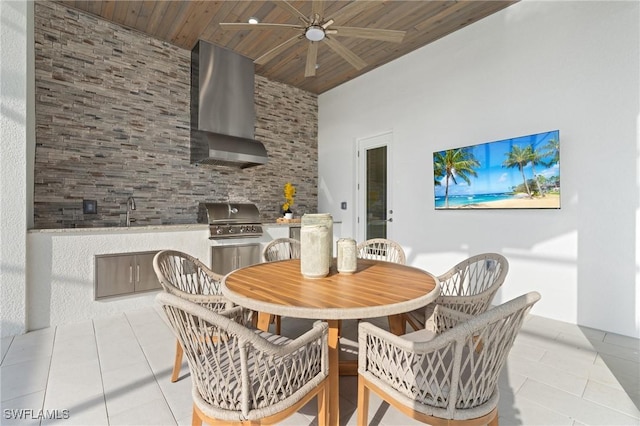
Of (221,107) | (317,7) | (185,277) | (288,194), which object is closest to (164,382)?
(185,277)

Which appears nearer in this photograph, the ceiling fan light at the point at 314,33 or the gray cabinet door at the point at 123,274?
the ceiling fan light at the point at 314,33

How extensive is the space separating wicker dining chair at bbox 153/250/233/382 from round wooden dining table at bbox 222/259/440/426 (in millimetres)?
233

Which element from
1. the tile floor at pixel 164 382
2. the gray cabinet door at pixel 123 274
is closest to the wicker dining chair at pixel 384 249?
the tile floor at pixel 164 382

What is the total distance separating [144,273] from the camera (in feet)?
10.3

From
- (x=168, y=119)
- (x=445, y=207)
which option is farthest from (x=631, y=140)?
(x=168, y=119)

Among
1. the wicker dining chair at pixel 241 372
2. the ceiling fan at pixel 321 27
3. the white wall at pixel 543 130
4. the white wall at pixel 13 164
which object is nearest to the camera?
the wicker dining chair at pixel 241 372

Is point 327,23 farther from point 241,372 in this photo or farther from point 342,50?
point 241,372

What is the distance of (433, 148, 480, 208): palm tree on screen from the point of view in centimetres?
347

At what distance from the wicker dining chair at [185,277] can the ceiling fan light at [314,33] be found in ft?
5.93

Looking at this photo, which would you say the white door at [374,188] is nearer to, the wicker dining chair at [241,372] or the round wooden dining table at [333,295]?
the round wooden dining table at [333,295]

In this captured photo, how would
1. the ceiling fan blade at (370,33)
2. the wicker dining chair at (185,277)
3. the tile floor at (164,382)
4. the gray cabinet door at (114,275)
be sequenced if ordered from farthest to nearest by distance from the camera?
the gray cabinet door at (114,275)
the ceiling fan blade at (370,33)
the wicker dining chair at (185,277)
the tile floor at (164,382)

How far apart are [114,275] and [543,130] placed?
4.48 m

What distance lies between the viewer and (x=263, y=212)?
494 cm

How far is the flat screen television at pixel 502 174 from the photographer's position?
9.53 ft
